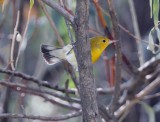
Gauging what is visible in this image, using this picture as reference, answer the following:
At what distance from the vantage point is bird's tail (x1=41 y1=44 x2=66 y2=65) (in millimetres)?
1533

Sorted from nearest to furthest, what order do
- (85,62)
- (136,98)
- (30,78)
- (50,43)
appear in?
(85,62)
(30,78)
(136,98)
(50,43)

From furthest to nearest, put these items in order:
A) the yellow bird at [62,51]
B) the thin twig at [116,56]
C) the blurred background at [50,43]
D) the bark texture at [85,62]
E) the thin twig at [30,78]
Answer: the blurred background at [50,43], the yellow bird at [62,51], the thin twig at [30,78], the thin twig at [116,56], the bark texture at [85,62]

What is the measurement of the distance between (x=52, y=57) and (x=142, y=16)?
1115 millimetres

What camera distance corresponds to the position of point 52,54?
154 centimetres

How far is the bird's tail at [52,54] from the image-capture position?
1533 mm

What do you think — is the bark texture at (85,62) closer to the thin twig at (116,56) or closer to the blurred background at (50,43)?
the thin twig at (116,56)

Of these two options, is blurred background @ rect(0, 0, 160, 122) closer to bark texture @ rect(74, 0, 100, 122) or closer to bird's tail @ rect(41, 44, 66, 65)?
bird's tail @ rect(41, 44, 66, 65)

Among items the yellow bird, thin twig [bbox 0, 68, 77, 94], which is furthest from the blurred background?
thin twig [bbox 0, 68, 77, 94]

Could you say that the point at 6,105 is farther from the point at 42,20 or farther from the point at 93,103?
the point at 93,103

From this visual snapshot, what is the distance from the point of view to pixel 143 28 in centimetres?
252

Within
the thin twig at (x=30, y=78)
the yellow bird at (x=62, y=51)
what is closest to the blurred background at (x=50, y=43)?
the yellow bird at (x=62, y=51)

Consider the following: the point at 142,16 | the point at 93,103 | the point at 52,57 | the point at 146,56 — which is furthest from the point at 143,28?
the point at 93,103

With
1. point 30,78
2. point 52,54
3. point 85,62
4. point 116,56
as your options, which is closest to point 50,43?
point 52,54

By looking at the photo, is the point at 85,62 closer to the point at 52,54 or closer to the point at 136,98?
the point at 52,54
